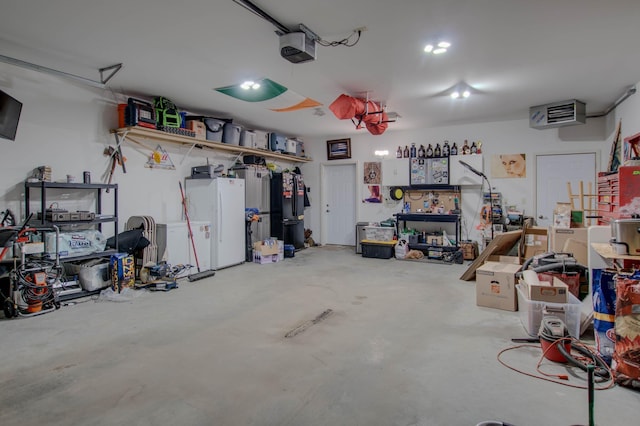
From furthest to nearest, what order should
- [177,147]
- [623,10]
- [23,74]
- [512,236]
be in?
[177,147] → [512,236] → [23,74] → [623,10]

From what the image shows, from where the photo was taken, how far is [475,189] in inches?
274

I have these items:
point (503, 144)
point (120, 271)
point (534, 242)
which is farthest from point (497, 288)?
point (120, 271)

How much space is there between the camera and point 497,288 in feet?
12.9

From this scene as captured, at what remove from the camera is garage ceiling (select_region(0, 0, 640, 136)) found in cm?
276

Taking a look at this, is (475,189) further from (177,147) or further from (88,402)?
(88,402)

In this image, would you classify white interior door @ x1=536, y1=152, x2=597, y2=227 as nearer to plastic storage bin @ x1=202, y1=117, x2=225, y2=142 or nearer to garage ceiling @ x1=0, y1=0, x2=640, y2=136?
garage ceiling @ x1=0, y1=0, x2=640, y2=136

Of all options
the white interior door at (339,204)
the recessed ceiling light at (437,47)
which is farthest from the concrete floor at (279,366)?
the white interior door at (339,204)

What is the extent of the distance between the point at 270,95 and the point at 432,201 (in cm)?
413

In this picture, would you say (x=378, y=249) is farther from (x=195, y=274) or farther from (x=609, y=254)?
(x=609, y=254)

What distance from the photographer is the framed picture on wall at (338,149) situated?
27.3 ft

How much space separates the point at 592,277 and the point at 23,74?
261 inches

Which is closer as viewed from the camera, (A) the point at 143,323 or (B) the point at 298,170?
(A) the point at 143,323

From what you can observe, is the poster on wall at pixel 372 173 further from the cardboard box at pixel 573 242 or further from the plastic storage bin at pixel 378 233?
the cardboard box at pixel 573 242

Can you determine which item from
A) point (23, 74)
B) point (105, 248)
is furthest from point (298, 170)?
point (23, 74)
